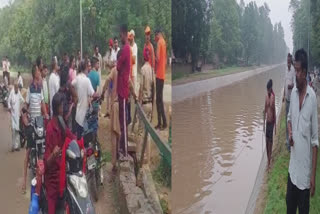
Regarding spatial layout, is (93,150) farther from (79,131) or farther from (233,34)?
(233,34)

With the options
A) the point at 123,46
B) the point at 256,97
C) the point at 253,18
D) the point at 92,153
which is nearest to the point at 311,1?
the point at 253,18

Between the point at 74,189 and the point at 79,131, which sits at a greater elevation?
the point at 79,131

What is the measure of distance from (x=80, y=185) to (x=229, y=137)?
1.35 metres

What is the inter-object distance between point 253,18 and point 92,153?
5.07 feet

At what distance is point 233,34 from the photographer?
2.88m

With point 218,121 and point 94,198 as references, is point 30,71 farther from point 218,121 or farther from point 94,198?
point 218,121

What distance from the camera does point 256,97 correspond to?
280 centimetres

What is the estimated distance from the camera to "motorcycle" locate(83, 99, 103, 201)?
181cm

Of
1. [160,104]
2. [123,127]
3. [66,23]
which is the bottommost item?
[123,127]

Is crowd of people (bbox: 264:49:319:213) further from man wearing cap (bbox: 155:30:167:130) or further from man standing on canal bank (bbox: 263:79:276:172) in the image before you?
man wearing cap (bbox: 155:30:167:130)

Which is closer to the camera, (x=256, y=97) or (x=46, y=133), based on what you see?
(x=46, y=133)

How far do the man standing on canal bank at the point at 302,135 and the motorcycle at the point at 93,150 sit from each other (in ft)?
3.63

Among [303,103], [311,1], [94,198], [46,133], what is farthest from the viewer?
[311,1]

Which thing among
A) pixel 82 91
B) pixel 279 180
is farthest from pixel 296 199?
pixel 82 91
